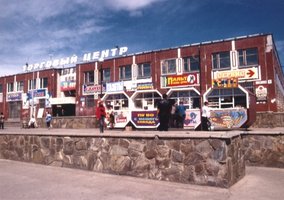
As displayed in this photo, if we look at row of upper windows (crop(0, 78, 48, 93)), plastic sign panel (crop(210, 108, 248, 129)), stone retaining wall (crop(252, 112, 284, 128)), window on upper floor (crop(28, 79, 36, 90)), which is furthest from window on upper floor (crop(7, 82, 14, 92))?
stone retaining wall (crop(252, 112, 284, 128))

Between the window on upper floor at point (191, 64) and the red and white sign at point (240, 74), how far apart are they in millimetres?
2515

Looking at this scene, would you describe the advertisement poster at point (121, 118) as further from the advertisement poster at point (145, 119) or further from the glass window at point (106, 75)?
the glass window at point (106, 75)

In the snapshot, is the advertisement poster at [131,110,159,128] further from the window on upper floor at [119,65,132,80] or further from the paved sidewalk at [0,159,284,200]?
the window on upper floor at [119,65,132,80]

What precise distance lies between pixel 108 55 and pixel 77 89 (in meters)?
7.08

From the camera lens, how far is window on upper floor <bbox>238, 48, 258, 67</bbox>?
30797 millimetres

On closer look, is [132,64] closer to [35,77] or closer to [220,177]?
[35,77]

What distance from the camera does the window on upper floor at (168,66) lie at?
118ft

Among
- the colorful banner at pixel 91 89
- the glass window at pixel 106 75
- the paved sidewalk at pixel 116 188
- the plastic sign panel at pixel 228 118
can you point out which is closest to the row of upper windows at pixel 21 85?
the colorful banner at pixel 91 89

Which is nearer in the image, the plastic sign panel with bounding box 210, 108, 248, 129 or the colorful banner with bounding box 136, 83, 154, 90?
the plastic sign panel with bounding box 210, 108, 248, 129

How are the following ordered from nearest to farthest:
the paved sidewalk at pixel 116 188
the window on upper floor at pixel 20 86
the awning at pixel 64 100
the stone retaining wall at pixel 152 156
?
the paved sidewalk at pixel 116 188
the stone retaining wall at pixel 152 156
the awning at pixel 64 100
the window on upper floor at pixel 20 86

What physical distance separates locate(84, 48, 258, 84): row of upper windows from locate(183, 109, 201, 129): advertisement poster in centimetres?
1388

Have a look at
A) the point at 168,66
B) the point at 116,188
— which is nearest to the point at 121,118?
the point at 168,66

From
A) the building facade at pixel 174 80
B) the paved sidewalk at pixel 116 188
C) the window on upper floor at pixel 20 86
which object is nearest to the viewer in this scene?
the paved sidewalk at pixel 116 188

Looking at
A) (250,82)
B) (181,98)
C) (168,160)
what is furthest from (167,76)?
(168,160)
